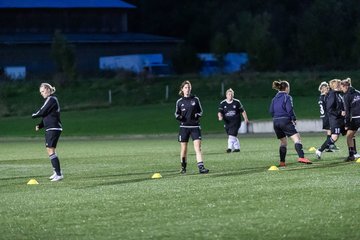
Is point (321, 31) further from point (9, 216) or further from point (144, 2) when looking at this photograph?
point (9, 216)

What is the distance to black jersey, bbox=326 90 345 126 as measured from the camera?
2759 cm

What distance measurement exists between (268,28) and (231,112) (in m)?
53.4

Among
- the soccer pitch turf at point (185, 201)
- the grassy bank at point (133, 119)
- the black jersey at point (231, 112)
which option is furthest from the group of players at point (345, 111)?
the grassy bank at point (133, 119)

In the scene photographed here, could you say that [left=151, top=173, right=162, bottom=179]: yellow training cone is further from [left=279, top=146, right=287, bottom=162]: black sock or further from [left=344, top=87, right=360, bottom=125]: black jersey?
[left=344, top=87, right=360, bottom=125]: black jersey

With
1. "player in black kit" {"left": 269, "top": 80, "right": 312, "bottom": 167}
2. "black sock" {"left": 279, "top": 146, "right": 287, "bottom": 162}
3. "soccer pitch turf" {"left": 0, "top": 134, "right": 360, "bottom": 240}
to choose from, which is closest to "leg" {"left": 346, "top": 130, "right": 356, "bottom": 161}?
"soccer pitch turf" {"left": 0, "top": 134, "right": 360, "bottom": 240}

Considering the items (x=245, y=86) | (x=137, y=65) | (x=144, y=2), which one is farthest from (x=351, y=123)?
(x=144, y=2)

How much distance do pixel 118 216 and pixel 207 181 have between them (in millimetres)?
5470

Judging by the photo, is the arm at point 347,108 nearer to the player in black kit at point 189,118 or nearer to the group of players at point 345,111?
the group of players at point 345,111

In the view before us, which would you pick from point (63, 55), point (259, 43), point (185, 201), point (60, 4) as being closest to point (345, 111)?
point (185, 201)

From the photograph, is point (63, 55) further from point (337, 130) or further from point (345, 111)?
point (345, 111)

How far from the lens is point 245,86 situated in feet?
224

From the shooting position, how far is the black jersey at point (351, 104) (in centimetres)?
2711

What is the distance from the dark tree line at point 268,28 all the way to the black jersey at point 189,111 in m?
55.0

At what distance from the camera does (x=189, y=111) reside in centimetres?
2452
